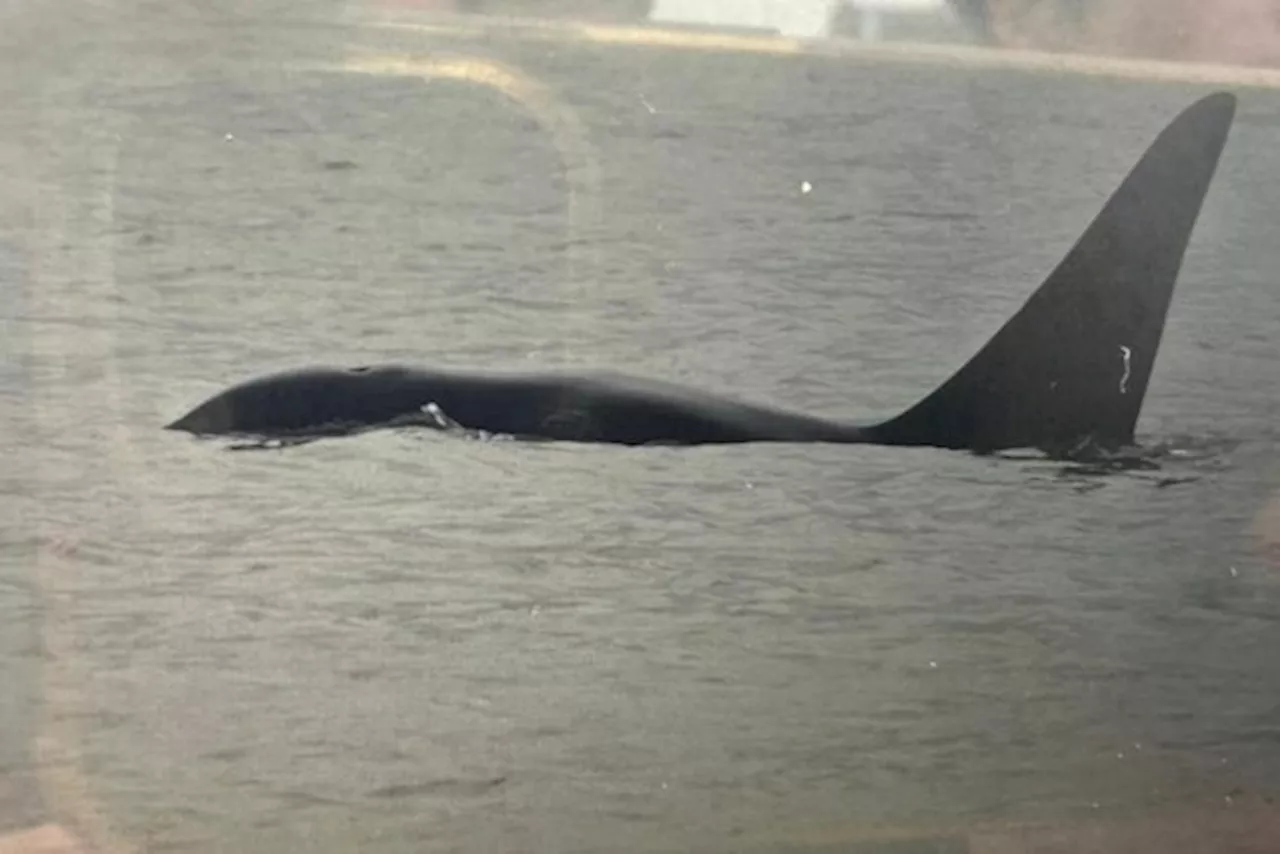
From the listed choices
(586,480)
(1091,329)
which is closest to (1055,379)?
(1091,329)

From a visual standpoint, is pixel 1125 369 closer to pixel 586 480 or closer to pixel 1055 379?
pixel 1055 379

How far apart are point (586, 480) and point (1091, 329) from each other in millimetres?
237

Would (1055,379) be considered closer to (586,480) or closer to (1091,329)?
(1091,329)

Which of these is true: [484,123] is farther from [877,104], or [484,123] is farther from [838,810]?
[838,810]

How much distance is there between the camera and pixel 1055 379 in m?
0.57

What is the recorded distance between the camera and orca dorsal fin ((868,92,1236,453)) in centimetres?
57

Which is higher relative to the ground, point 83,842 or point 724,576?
point 724,576

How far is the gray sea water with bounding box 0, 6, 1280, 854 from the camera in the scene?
510 millimetres

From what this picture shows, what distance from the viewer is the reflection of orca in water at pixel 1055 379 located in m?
0.55

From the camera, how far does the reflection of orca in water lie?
55 cm

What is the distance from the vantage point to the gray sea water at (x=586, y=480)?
1.67ft

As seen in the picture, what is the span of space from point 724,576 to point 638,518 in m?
0.05

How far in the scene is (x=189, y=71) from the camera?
1.64 feet

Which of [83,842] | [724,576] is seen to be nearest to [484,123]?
[724,576]
